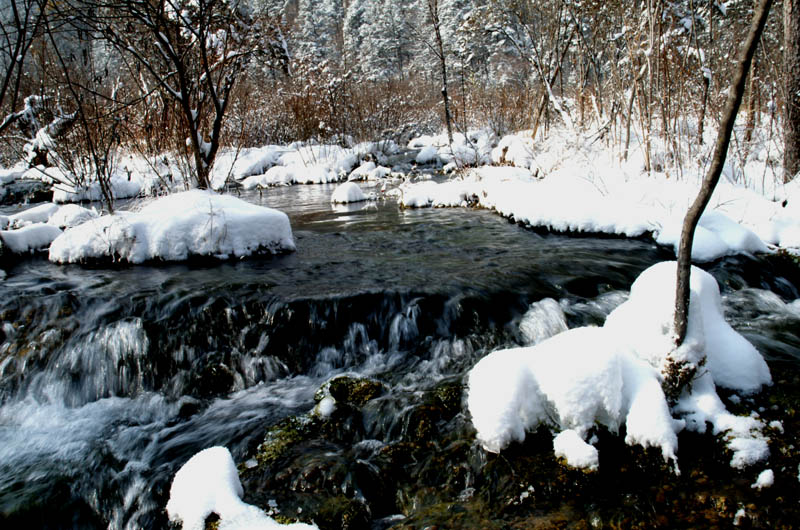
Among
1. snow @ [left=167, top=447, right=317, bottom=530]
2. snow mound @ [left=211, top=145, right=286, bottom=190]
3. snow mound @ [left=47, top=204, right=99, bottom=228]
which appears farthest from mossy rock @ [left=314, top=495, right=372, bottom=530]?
snow mound @ [left=211, top=145, right=286, bottom=190]

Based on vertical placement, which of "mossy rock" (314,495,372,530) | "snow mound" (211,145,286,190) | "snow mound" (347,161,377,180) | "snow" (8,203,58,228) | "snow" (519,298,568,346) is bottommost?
"mossy rock" (314,495,372,530)

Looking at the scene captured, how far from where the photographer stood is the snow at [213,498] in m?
1.87

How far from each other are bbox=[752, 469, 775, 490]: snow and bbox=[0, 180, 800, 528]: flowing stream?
156 cm

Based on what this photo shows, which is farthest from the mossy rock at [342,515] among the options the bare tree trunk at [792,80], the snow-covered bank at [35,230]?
the bare tree trunk at [792,80]

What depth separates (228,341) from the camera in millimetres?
3582

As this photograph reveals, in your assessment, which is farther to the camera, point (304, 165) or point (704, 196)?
point (304, 165)

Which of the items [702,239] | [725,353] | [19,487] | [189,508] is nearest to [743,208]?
[702,239]

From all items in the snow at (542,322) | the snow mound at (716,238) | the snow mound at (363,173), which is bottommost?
the snow at (542,322)

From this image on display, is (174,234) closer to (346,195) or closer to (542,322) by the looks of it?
(542,322)

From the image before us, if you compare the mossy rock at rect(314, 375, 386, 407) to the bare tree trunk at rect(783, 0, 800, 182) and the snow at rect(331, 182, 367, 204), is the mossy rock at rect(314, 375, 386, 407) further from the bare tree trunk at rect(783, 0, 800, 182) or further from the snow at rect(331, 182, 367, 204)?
the snow at rect(331, 182, 367, 204)

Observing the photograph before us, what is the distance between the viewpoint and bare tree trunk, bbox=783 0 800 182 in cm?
588

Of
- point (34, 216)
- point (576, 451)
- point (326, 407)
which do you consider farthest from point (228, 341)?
point (34, 216)

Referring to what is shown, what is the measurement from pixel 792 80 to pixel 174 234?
772cm

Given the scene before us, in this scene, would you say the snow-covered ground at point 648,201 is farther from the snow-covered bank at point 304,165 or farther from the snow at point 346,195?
the snow-covered bank at point 304,165
